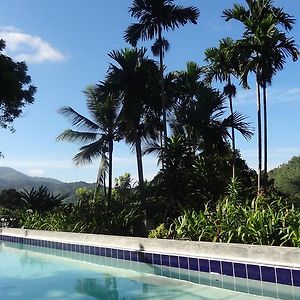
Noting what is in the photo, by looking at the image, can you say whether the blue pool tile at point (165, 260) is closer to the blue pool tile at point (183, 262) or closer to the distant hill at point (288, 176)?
the blue pool tile at point (183, 262)

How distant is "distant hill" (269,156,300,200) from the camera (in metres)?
56.0

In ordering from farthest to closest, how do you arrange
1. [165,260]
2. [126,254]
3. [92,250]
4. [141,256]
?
[92,250] → [126,254] → [141,256] → [165,260]

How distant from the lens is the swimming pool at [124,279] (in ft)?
17.8

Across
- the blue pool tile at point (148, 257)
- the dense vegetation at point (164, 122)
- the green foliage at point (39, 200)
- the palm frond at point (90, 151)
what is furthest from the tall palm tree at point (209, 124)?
the blue pool tile at point (148, 257)

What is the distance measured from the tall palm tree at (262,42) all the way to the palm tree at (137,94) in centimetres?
334

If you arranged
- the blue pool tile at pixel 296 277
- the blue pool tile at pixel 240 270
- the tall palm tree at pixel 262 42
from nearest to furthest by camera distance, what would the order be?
the blue pool tile at pixel 296 277, the blue pool tile at pixel 240 270, the tall palm tree at pixel 262 42

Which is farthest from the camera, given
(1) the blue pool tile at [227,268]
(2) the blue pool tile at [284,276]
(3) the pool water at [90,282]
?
(1) the blue pool tile at [227,268]

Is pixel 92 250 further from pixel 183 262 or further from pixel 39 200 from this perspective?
pixel 39 200

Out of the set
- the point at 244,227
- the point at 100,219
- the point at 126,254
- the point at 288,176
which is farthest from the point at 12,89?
the point at 288,176

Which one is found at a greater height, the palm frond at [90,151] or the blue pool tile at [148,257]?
the palm frond at [90,151]

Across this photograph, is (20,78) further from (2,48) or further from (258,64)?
(258,64)

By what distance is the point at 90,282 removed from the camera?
6621 mm

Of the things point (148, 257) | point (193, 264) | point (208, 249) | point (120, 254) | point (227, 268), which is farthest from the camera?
point (120, 254)

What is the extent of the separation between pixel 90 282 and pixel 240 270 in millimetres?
2316
